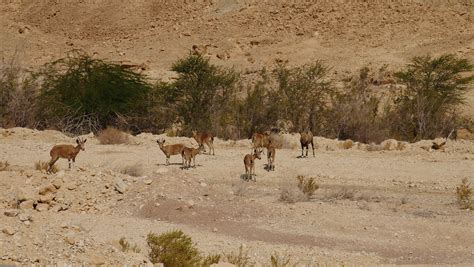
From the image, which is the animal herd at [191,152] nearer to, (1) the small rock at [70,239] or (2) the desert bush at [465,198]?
(2) the desert bush at [465,198]

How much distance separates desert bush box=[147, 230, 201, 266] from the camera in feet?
33.2

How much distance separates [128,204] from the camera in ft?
50.1

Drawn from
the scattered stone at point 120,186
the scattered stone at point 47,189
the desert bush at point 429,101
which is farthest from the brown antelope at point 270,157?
the desert bush at point 429,101

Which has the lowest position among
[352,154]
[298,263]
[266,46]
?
[298,263]

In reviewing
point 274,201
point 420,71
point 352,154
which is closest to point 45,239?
point 274,201

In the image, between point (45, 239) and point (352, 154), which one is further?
point (352, 154)

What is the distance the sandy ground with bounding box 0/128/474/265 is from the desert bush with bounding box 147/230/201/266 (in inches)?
12.8

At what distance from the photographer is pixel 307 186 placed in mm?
16609

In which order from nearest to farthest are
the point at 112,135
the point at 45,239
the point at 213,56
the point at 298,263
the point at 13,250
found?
the point at 13,250, the point at 45,239, the point at 298,263, the point at 112,135, the point at 213,56

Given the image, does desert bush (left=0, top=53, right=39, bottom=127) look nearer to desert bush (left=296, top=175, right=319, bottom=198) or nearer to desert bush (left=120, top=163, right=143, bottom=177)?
desert bush (left=120, top=163, right=143, bottom=177)

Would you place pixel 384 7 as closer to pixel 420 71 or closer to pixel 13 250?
pixel 420 71

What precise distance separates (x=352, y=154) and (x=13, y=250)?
1604cm

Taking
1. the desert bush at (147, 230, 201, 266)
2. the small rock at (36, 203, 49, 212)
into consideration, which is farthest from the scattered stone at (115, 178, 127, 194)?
the desert bush at (147, 230, 201, 266)

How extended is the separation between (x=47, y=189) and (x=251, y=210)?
4439 mm
